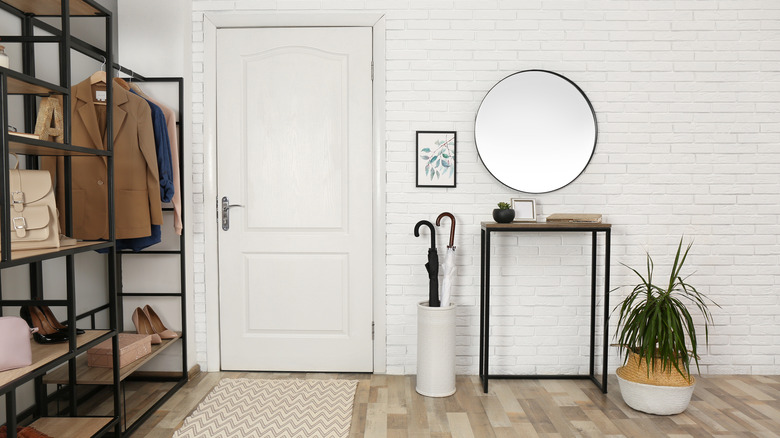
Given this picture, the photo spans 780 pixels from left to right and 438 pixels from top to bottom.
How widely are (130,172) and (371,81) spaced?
55.0 inches

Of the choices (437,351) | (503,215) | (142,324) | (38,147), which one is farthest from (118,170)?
(503,215)

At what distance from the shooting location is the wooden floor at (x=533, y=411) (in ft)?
7.73

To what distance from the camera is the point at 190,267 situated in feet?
10.1

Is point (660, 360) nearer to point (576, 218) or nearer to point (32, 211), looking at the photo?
point (576, 218)

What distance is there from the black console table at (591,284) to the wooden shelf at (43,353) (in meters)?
1.84

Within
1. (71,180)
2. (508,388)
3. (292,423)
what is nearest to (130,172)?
(71,180)

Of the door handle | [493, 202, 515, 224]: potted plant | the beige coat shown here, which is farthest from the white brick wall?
the beige coat

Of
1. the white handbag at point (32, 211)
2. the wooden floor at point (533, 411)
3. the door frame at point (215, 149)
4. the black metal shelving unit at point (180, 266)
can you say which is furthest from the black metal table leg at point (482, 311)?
the white handbag at point (32, 211)

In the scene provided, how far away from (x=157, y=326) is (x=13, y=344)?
1290 millimetres

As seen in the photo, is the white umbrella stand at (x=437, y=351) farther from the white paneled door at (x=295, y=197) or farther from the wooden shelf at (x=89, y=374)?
the wooden shelf at (x=89, y=374)

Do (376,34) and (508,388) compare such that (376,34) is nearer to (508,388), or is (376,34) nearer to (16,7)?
(16,7)

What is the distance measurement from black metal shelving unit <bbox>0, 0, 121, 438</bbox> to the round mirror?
6.42ft

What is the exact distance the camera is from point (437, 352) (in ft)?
9.05

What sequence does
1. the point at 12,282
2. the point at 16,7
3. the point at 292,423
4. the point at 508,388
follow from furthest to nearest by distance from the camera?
the point at 508,388
the point at 292,423
the point at 12,282
the point at 16,7
